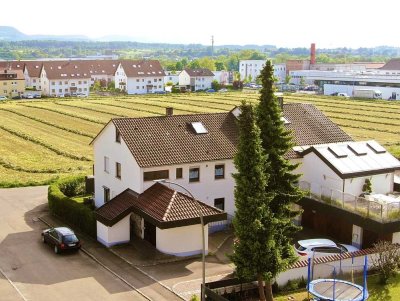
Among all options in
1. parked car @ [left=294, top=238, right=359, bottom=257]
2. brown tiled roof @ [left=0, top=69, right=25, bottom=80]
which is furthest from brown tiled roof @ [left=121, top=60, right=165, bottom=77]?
parked car @ [left=294, top=238, right=359, bottom=257]

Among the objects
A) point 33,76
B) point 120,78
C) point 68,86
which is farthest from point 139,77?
point 33,76

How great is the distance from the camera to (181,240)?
31391 mm

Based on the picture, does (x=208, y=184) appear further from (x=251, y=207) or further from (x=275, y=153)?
(x=251, y=207)

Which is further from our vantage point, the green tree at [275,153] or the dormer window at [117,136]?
the dormer window at [117,136]

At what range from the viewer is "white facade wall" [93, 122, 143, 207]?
35.1m

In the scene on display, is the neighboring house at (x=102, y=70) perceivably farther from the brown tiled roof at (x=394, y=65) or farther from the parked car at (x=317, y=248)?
the parked car at (x=317, y=248)

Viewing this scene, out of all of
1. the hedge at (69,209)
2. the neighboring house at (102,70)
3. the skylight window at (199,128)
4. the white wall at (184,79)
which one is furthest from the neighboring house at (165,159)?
the neighboring house at (102,70)

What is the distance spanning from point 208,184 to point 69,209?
30.6 ft

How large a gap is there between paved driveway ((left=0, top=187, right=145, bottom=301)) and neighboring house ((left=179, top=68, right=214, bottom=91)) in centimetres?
13740

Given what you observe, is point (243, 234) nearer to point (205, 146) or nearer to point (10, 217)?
point (205, 146)

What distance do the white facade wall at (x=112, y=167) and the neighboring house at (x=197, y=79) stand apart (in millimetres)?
133675

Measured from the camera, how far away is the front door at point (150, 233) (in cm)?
3281

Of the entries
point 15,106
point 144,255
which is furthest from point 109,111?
point 144,255

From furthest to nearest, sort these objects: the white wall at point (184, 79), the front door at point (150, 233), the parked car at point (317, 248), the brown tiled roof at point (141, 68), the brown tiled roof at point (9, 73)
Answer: the white wall at point (184, 79) → the brown tiled roof at point (141, 68) → the brown tiled roof at point (9, 73) → the front door at point (150, 233) → the parked car at point (317, 248)
